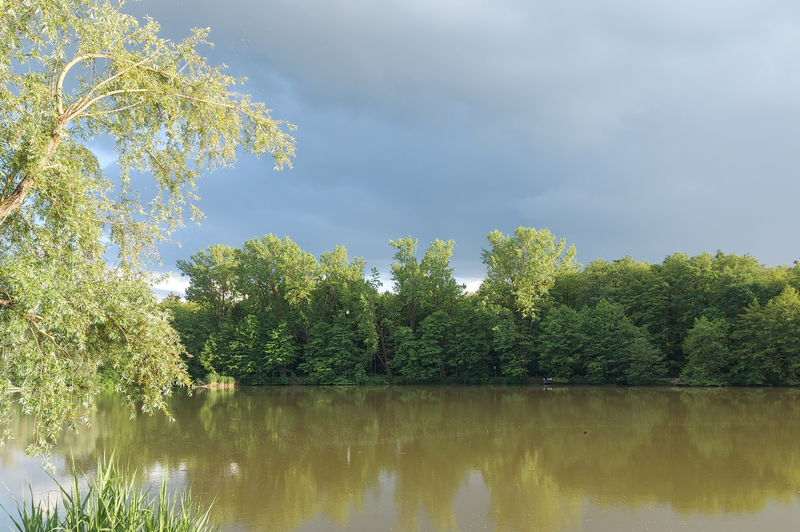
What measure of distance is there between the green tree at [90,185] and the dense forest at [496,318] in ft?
111

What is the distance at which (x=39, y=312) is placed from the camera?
5.94 metres

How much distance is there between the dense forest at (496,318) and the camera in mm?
34094

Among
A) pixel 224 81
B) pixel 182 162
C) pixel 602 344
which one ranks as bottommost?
pixel 602 344

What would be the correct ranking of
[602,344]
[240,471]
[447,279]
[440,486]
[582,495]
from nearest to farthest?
1. [582,495]
2. [440,486]
3. [240,471]
4. [602,344]
5. [447,279]

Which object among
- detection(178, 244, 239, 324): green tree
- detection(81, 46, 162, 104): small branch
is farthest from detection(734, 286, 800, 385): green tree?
detection(178, 244, 239, 324): green tree

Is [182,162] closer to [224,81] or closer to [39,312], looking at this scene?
[224,81]

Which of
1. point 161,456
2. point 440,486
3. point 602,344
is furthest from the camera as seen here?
point 602,344

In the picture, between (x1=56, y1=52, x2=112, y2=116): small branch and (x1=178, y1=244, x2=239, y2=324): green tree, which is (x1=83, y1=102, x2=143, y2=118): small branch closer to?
(x1=56, y1=52, x2=112, y2=116): small branch

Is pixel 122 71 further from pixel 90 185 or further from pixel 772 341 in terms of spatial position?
pixel 772 341

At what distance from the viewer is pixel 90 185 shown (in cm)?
712

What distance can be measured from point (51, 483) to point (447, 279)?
36.5m

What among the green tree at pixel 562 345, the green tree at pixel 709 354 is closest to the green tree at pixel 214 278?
the green tree at pixel 562 345

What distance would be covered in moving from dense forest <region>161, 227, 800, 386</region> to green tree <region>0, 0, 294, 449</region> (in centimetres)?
3397

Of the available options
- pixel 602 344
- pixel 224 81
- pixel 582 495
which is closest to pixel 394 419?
pixel 582 495
